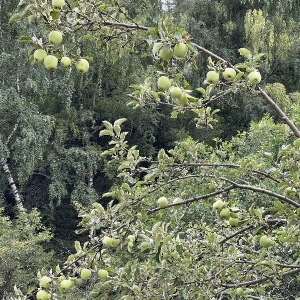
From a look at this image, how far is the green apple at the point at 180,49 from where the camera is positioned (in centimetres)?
132

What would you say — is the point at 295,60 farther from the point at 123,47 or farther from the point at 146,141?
the point at 123,47

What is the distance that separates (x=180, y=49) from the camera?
1324mm

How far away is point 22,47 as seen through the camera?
706cm

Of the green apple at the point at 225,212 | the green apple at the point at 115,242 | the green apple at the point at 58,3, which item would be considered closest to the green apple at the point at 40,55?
the green apple at the point at 58,3

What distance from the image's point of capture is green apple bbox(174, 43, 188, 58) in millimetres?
1323

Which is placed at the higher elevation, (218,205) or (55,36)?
(55,36)

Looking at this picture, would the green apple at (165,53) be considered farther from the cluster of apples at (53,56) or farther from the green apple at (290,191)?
the green apple at (290,191)

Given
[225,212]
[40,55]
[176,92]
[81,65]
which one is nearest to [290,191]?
[225,212]

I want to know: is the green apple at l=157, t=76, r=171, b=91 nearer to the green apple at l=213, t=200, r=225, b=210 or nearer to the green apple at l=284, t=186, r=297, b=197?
the green apple at l=213, t=200, r=225, b=210

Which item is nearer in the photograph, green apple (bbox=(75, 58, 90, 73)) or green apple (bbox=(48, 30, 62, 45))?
green apple (bbox=(48, 30, 62, 45))

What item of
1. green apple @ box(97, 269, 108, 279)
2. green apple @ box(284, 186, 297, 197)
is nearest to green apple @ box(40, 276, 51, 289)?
green apple @ box(97, 269, 108, 279)

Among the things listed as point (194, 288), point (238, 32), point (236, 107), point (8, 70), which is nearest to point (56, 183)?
point (8, 70)

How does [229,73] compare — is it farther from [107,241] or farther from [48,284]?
[48,284]

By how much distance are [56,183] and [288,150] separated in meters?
7.11
